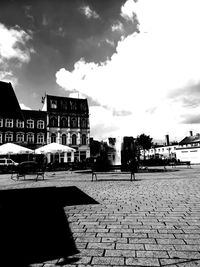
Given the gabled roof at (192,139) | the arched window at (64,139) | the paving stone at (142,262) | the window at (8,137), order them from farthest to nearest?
the gabled roof at (192,139), the arched window at (64,139), the window at (8,137), the paving stone at (142,262)

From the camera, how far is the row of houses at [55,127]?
39.7m

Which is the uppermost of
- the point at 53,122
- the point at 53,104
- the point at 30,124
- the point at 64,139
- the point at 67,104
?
the point at 67,104

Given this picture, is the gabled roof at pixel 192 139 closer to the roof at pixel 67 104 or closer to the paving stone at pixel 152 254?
the roof at pixel 67 104

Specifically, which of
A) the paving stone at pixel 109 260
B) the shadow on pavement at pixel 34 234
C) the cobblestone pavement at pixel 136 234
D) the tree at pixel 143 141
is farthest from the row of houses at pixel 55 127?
the paving stone at pixel 109 260

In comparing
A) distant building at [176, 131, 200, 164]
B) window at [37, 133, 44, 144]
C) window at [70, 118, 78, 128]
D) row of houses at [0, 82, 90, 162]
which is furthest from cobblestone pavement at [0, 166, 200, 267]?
distant building at [176, 131, 200, 164]

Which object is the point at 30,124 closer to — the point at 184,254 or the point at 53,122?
the point at 53,122

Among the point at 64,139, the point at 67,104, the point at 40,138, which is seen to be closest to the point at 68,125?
the point at 64,139

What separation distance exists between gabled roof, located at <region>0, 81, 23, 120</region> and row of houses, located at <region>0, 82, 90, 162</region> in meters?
31.1

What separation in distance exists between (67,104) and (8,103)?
38822 millimetres

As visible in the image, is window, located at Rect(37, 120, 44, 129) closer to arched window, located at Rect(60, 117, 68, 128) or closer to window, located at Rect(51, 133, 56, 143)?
window, located at Rect(51, 133, 56, 143)

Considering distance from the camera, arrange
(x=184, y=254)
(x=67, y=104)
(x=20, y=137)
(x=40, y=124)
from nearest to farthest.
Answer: (x=184, y=254) → (x=20, y=137) → (x=40, y=124) → (x=67, y=104)

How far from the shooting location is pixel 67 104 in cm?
4634

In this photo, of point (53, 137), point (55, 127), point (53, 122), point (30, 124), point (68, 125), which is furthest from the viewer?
point (68, 125)

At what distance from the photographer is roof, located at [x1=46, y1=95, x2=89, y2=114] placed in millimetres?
44281
